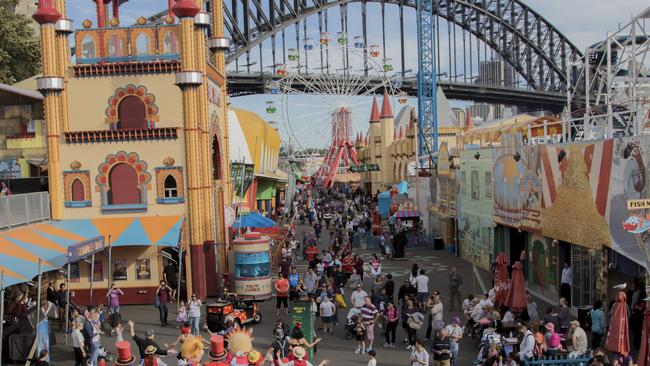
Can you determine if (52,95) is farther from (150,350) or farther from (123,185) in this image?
(150,350)

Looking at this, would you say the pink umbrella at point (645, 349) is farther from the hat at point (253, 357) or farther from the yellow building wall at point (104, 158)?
the yellow building wall at point (104, 158)

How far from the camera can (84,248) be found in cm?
1762

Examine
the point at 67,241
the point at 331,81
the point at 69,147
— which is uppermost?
the point at 331,81

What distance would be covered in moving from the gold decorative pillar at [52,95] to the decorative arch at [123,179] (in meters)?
1.25

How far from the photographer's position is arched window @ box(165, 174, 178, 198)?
22328 mm

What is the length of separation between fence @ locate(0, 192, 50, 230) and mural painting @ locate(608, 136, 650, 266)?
1431 cm

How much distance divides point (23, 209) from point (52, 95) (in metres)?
3.94

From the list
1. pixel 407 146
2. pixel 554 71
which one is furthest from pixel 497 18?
pixel 407 146

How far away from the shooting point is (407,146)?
201ft

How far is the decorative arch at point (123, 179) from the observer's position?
73.3ft

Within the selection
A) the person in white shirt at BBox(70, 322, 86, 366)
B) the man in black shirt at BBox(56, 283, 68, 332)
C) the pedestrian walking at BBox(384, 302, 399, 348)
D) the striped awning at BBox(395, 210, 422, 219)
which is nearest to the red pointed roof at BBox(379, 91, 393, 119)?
the striped awning at BBox(395, 210, 422, 219)

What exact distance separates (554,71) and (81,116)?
11574cm

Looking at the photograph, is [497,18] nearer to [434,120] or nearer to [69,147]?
[434,120]

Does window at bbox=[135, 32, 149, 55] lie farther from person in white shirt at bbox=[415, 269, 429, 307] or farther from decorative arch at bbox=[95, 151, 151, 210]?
person in white shirt at bbox=[415, 269, 429, 307]
